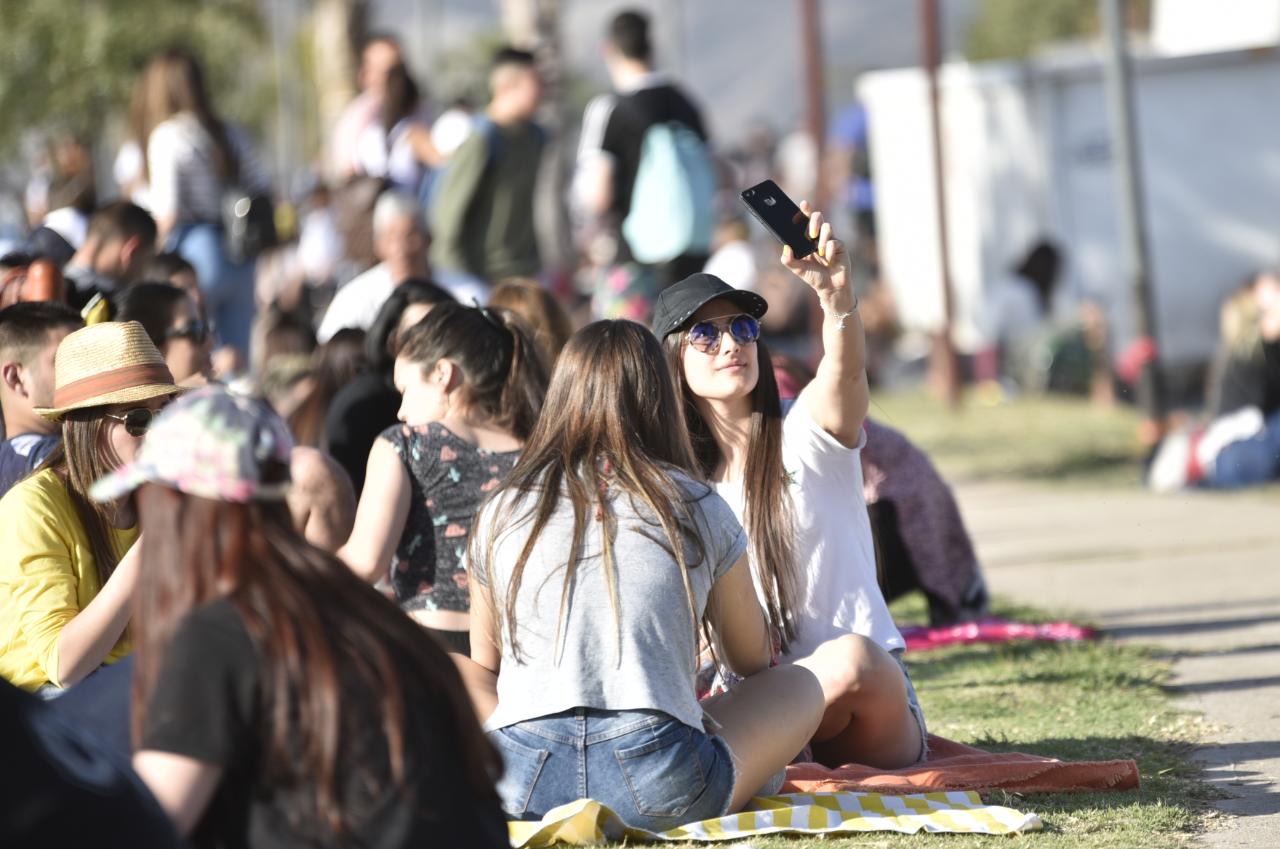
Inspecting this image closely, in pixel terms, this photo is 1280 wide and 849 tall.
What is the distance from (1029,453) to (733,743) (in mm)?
9266

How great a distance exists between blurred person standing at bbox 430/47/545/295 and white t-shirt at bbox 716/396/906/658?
14.0 feet

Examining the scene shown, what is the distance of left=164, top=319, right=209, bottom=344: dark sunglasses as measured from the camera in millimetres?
6184

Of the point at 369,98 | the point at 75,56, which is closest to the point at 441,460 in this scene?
the point at 369,98

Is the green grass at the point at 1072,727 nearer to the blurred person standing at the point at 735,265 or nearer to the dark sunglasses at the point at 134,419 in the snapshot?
the dark sunglasses at the point at 134,419

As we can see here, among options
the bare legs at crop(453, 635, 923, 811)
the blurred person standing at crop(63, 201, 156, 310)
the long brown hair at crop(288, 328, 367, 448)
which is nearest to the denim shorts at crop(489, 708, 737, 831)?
the bare legs at crop(453, 635, 923, 811)

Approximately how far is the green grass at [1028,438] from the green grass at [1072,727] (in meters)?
3.85

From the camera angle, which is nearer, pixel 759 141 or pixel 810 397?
pixel 810 397

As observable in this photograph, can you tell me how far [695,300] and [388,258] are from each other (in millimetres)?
3539

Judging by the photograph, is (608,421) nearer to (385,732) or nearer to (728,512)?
(728,512)

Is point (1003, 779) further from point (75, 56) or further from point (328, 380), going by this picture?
point (75, 56)

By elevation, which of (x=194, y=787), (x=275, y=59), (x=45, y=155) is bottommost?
(x=194, y=787)

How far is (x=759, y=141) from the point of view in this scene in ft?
98.9

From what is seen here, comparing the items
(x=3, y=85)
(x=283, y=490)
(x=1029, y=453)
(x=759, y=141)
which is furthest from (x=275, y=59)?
(x=283, y=490)

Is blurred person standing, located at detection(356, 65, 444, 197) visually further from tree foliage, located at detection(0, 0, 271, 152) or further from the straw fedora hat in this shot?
tree foliage, located at detection(0, 0, 271, 152)
